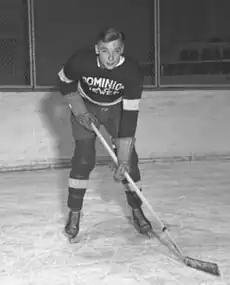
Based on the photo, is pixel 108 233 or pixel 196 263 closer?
pixel 196 263

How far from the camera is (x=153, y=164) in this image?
223 inches

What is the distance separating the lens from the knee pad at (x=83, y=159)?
112 inches

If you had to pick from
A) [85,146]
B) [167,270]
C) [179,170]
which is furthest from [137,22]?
[167,270]

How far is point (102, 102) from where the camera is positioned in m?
2.88

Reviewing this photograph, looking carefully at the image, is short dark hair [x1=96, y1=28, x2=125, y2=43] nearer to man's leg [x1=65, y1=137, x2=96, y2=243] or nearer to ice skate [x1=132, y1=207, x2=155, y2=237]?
man's leg [x1=65, y1=137, x2=96, y2=243]

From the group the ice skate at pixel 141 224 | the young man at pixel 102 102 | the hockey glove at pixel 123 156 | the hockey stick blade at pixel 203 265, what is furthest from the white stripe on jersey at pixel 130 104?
the hockey stick blade at pixel 203 265

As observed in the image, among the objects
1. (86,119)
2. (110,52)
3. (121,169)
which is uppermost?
(110,52)

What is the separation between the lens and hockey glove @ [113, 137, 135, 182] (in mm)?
2688

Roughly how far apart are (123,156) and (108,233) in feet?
1.72

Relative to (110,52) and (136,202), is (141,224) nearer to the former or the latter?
(136,202)

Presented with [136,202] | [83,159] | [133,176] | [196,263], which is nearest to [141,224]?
[136,202]

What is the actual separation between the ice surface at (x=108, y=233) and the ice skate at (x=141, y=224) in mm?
46

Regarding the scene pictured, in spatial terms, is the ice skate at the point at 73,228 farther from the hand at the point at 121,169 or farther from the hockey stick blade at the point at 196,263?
the hockey stick blade at the point at 196,263

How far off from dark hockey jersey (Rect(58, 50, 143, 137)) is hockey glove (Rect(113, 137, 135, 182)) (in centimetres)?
4
